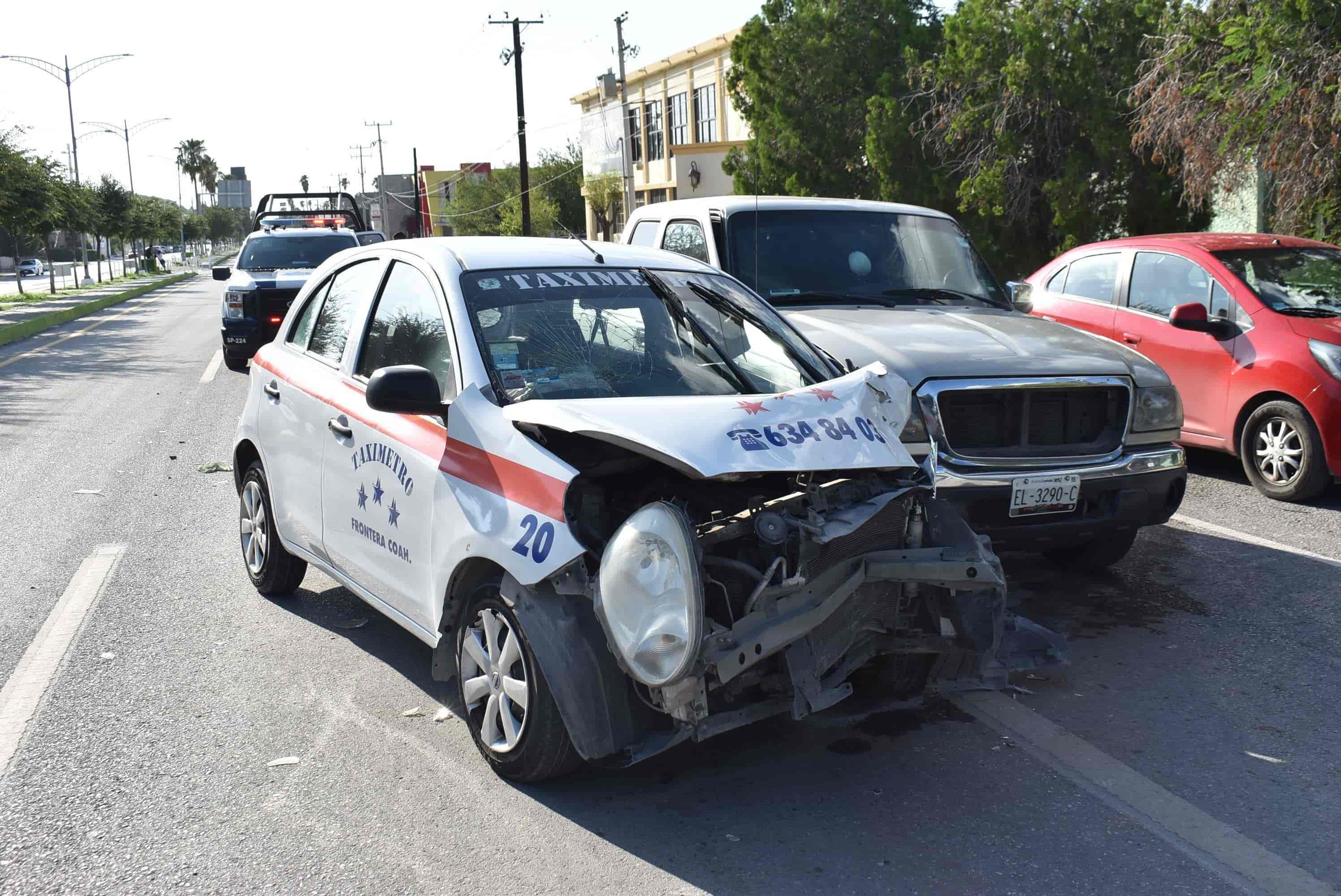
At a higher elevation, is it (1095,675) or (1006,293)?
(1006,293)

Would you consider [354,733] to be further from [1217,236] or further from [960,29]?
[960,29]

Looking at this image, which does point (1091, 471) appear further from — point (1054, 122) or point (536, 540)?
point (1054, 122)

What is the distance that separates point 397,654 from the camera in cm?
544

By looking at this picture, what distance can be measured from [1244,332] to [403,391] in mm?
6397

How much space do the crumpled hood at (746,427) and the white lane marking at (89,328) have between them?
17.4m

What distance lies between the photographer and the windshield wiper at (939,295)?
7.79 meters

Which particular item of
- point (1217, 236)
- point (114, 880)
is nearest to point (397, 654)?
point (114, 880)

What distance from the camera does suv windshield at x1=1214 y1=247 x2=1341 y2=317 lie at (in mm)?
8500

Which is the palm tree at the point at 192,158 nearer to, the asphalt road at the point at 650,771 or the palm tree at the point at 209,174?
the palm tree at the point at 209,174

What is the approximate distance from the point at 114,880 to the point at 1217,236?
8.70 m

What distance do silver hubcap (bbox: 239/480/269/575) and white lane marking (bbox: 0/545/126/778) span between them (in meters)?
0.76

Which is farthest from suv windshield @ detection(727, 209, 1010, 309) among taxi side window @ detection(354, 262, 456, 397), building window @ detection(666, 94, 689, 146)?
building window @ detection(666, 94, 689, 146)

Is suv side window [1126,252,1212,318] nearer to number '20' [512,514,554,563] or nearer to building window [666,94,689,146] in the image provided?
number '20' [512,514,554,563]

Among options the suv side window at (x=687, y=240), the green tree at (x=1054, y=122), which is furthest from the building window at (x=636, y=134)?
the suv side window at (x=687, y=240)
